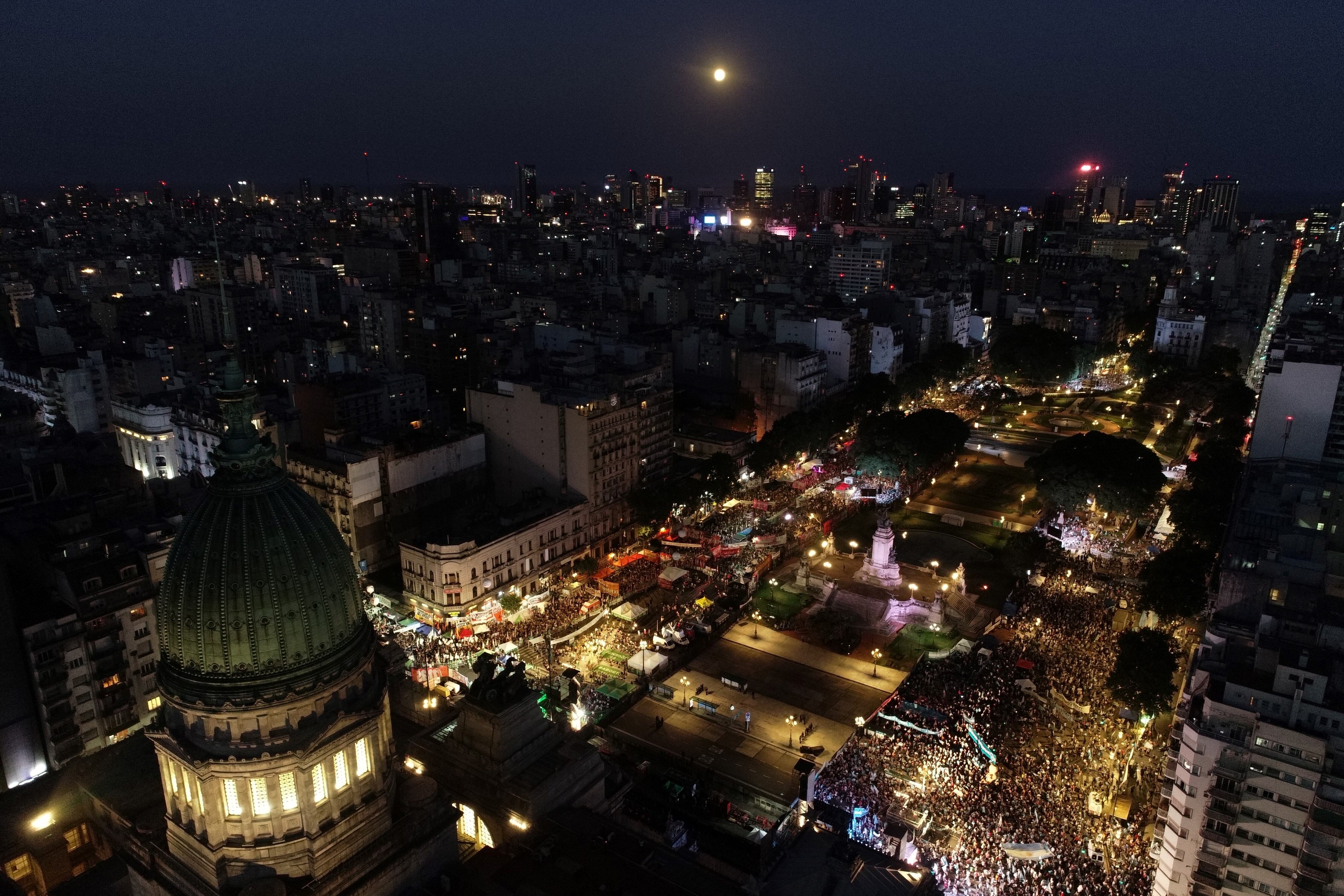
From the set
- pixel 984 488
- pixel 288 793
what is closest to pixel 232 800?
pixel 288 793

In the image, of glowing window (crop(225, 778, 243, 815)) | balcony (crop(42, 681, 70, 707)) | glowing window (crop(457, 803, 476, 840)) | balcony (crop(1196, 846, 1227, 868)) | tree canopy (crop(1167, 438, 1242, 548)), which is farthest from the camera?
tree canopy (crop(1167, 438, 1242, 548))

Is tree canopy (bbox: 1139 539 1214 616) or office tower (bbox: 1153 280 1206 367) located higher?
office tower (bbox: 1153 280 1206 367)

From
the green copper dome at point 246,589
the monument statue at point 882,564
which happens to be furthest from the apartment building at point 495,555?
the green copper dome at point 246,589

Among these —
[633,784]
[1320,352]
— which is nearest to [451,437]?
[633,784]

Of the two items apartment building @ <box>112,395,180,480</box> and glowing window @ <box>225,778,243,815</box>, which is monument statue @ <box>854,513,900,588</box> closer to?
glowing window @ <box>225,778,243,815</box>

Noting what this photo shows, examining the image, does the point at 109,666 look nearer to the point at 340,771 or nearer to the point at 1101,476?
the point at 340,771

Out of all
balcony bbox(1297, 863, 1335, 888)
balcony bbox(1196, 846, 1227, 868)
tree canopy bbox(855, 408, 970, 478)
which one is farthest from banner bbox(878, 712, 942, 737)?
tree canopy bbox(855, 408, 970, 478)
